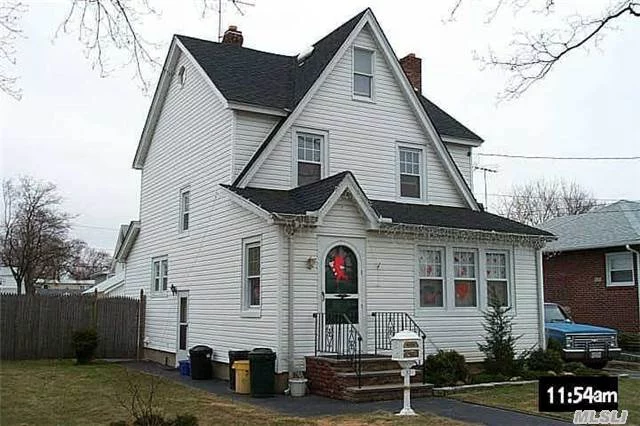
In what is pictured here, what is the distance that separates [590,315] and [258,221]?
52.1 ft

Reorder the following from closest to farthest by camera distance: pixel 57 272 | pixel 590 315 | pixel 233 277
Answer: pixel 233 277 → pixel 590 315 → pixel 57 272

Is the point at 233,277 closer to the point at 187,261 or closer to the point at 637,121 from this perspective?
the point at 187,261

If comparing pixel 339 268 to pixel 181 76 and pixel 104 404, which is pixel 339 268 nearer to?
pixel 104 404

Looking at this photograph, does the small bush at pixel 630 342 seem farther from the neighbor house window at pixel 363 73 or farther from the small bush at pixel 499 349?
the neighbor house window at pixel 363 73

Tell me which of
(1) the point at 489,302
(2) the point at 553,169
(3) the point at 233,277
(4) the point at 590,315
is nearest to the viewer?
(3) the point at 233,277

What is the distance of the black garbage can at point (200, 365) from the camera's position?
1669 cm

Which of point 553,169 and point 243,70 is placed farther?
point 553,169

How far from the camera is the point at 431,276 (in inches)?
661

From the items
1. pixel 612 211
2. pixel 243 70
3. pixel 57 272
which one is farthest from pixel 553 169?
pixel 243 70

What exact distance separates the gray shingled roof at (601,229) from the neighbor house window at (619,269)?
678mm

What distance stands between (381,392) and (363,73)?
8.66 m

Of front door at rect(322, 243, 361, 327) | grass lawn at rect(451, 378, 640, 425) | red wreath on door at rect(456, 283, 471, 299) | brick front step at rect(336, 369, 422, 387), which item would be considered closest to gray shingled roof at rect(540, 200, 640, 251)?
red wreath on door at rect(456, 283, 471, 299)

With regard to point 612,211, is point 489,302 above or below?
below

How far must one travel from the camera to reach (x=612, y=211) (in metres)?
27.7
